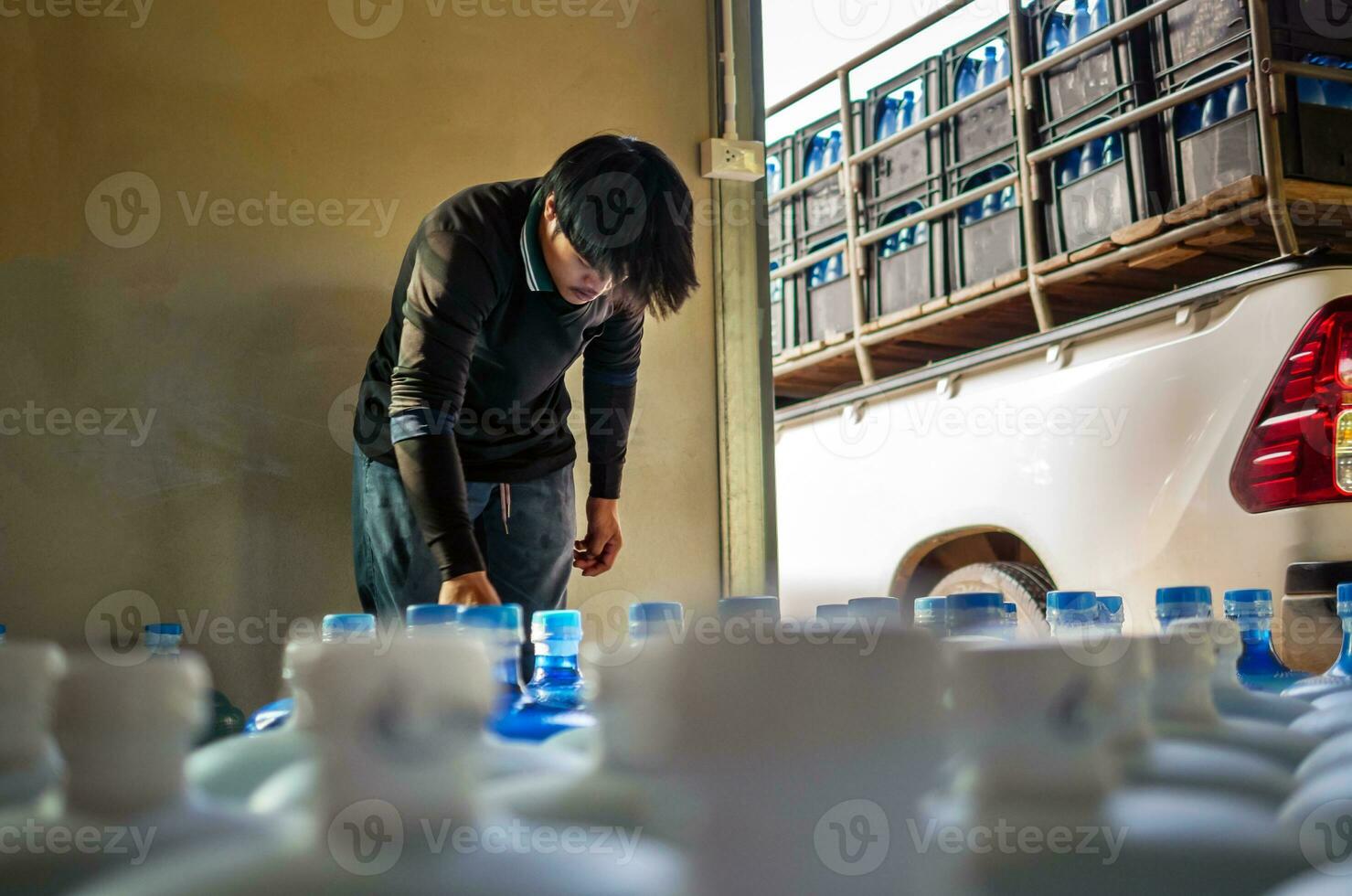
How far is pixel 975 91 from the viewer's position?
13.2 feet

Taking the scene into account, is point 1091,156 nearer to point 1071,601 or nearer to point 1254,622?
point 1254,622

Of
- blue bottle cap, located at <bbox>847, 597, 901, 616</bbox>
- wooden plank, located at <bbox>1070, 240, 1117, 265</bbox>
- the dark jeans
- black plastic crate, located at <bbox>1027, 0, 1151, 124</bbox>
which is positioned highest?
black plastic crate, located at <bbox>1027, 0, 1151, 124</bbox>

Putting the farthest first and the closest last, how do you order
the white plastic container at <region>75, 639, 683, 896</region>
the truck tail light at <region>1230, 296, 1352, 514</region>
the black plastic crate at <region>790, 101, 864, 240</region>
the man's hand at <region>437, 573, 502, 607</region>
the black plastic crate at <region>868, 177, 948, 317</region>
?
1. the black plastic crate at <region>790, 101, 864, 240</region>
2. the black plastic crate at <region>868, 177, 948, 317</region>
3. the truck tail light at <region>1230, 296, 1352, 514</region>
4. the man's hand at <region>437, 573, 502, 607</region>
5. the white plastic container at <region>75, 639, 683, 896</region>

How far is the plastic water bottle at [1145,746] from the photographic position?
0.46m

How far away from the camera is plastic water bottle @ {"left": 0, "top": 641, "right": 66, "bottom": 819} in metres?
0.41

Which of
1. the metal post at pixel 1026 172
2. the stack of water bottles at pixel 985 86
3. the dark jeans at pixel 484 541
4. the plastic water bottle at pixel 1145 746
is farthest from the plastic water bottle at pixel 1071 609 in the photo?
the stack of water bottles at pixel 985 86

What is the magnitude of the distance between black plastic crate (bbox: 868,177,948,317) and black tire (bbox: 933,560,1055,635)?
4.02 feet

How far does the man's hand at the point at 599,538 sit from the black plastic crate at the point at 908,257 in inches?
87.5

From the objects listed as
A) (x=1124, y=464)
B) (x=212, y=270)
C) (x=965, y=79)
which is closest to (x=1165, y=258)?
(x=1124, y=464)

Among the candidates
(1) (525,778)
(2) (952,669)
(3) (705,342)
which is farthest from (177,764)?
(3) (705,342)

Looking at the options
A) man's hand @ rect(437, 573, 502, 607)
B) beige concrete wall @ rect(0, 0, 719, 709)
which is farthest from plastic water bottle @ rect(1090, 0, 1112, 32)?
man's hand @ rect(437, 573, 502, 607)

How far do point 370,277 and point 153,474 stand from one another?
502mm

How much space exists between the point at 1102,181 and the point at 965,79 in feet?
2.77

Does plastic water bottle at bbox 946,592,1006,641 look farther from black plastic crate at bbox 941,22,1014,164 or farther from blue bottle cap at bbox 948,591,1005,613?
black plastic crate at bbox 941,22,1014,164
